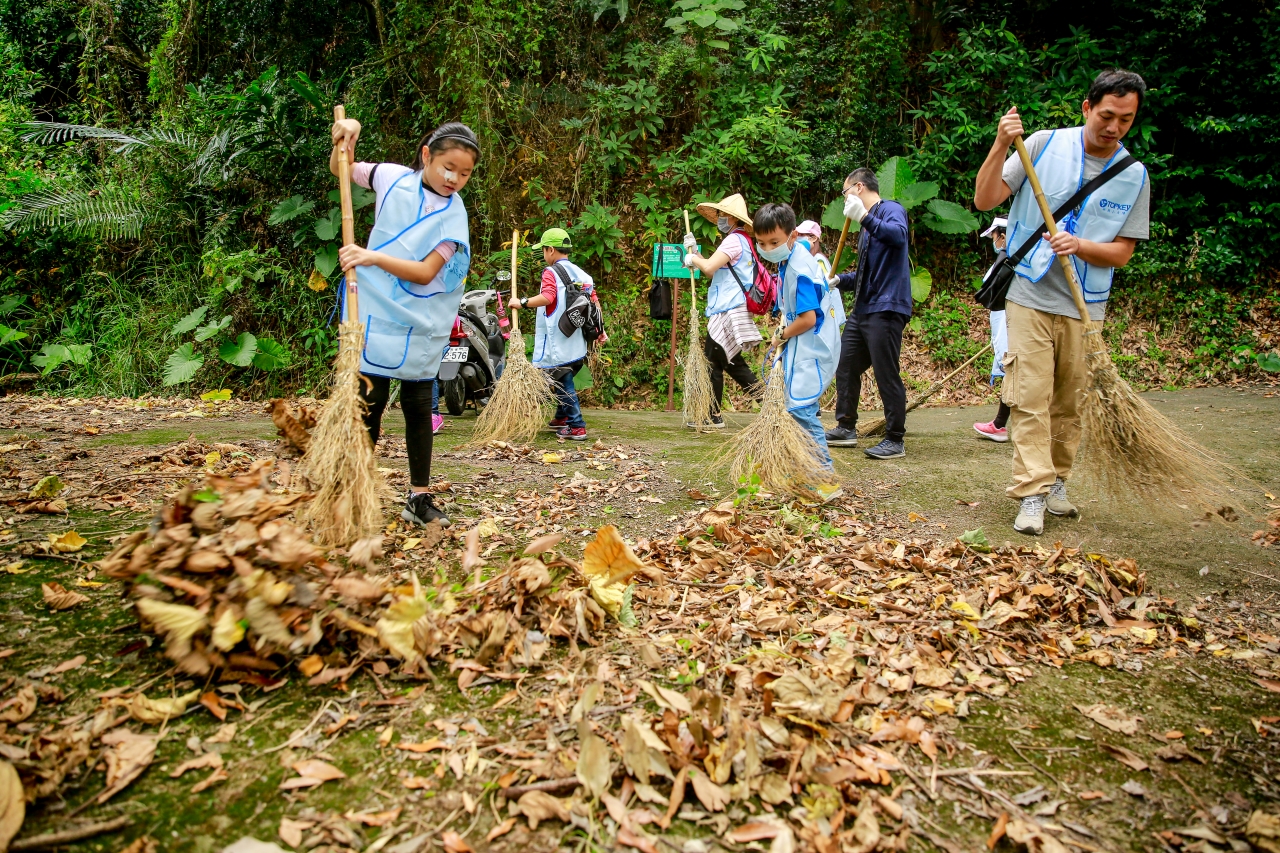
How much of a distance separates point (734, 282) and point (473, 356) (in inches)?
115

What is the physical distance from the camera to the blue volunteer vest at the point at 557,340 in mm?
6441

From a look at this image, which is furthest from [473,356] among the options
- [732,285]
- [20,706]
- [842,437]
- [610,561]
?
[20,706]

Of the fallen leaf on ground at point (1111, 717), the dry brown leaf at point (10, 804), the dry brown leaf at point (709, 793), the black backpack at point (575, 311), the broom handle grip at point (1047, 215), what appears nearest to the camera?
the dry brown leaf at point (10, 804)

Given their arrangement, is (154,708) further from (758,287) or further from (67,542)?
(758,287)

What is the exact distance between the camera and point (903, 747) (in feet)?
7.16

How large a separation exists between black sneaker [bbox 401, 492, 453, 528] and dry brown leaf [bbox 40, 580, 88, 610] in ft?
4.24

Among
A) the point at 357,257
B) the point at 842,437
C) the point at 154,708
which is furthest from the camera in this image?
the point at 842,437

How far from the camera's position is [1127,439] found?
372cm

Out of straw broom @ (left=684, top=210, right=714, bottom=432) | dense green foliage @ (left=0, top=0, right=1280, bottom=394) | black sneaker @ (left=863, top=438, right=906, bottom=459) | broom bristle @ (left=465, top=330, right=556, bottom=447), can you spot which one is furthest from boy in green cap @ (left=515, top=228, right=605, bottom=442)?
dense green foliage @ (left=0, top=0, right=1280, bottom=394)

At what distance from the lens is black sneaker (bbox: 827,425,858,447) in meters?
6.03

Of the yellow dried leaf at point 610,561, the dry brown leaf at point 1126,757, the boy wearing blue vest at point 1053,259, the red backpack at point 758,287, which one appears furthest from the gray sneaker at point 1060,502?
the red backpack at point 758,287

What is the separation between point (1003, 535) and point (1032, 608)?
37.8 inches

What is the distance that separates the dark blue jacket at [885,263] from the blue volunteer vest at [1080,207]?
152cm

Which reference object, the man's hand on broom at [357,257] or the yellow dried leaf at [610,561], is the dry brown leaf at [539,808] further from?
the man's hand on broom at [357,257]
